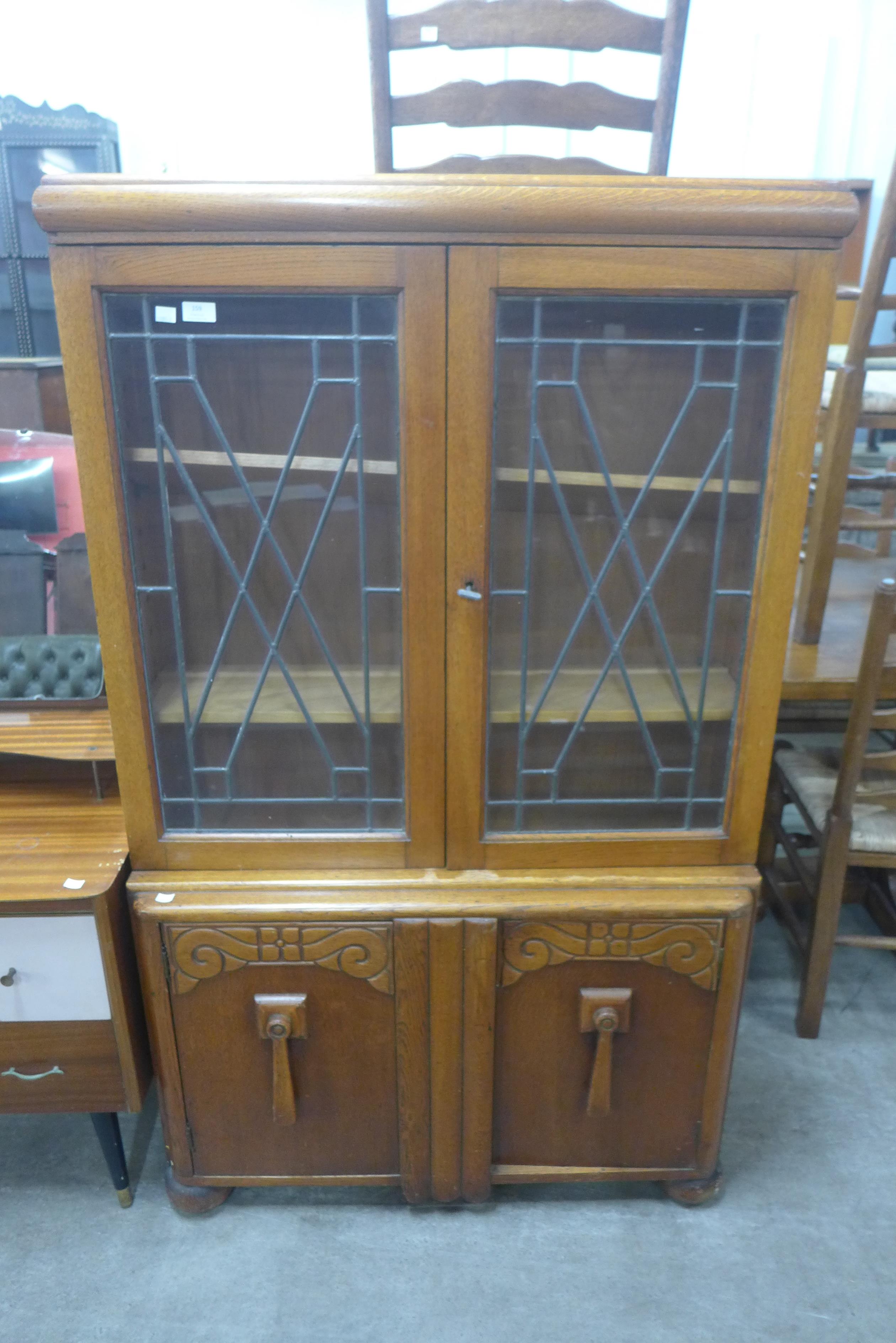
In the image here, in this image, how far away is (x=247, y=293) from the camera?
97 centimetres

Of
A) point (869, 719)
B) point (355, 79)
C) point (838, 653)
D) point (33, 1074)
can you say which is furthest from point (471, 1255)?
point (355, 79)

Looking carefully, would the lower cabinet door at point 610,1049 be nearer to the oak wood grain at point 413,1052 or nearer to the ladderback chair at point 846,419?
the oak wood grain at point 413,1052

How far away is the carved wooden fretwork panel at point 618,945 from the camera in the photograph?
3.98ft

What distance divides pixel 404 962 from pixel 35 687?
75 centimetres

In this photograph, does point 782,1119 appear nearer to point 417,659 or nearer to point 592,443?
point 417,659

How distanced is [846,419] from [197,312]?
3.99ft

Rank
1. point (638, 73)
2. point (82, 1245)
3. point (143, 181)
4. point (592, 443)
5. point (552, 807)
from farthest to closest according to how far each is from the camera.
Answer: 1. point (638, 73)
2. point (82, 1245)
3. point (552, 807)
4. point (592, 443)
5. point (143, 181)

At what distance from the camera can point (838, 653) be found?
179 cm

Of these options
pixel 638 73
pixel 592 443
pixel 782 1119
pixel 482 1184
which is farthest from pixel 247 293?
pixel 638 73

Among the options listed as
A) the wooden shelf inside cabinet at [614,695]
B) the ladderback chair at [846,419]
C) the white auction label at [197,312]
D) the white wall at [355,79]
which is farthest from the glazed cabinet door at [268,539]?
the white wall at [355,79]

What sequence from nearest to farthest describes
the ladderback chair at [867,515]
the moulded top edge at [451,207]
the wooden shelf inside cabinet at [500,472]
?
the moulded top edge at [451,207] < the wooden shelf inside cabinet at [500,472] < the ladderback chair at [867,515]

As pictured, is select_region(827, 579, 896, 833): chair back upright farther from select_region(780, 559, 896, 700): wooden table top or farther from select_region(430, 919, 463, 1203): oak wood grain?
select_region(430, 919, 463, 1203): oak wood grain

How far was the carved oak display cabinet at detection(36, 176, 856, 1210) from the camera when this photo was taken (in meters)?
0.96

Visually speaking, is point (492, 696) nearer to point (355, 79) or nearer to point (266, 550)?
point (266, 550)
